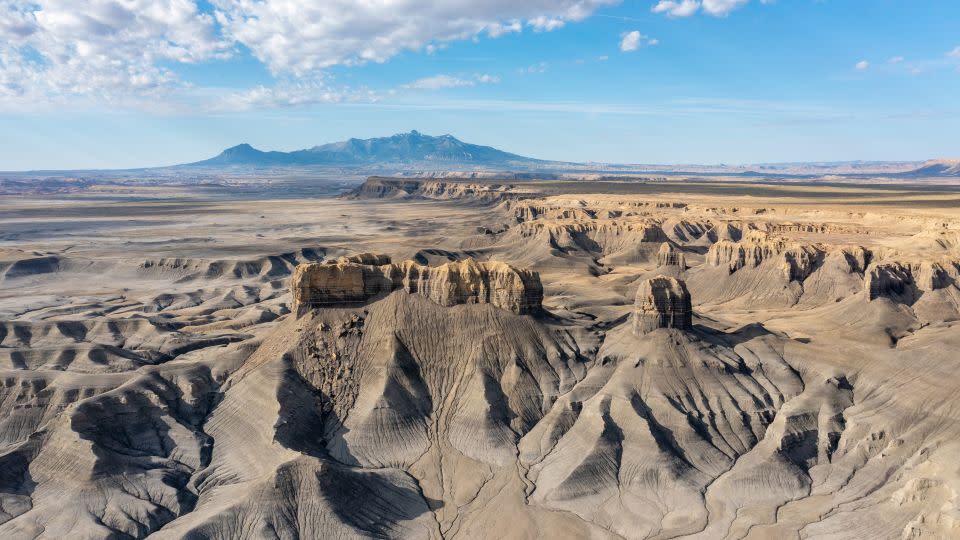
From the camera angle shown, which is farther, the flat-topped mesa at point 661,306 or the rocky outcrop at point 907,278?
the rocky outcrop at point 907,278

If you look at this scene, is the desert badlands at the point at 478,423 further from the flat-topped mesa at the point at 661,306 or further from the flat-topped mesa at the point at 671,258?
the flat-topped mesa at the point at 671,258

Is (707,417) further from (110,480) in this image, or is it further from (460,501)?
(110,480)

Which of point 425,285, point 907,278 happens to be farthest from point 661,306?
point 907,278

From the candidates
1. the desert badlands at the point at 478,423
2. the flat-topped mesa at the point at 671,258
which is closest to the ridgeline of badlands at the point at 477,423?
the desert badlands at the point at 478,423

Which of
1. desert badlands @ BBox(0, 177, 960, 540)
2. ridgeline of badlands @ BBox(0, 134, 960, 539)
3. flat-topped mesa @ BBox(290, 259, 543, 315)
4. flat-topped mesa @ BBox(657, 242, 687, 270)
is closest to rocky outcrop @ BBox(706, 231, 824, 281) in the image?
flat-topped mesa @ BBox(657, 242, 687, 270)

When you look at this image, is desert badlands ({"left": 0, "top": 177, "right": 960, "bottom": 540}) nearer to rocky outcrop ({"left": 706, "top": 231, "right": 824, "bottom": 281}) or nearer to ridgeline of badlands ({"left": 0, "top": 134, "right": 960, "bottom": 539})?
ridgeline of badlands ({"left": 0, "top": 134, "right": 960, "bottom": 539})

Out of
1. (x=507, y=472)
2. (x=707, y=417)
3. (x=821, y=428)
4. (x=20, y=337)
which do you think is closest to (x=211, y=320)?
(x=20, y=337)

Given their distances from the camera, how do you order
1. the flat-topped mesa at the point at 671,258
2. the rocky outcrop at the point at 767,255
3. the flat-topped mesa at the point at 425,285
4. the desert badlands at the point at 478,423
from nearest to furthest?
the desert badlands at the point at 478,423, the flat-topped mesa at the point at 425,285, the rocky outcrop at the point at 767,255, the flat-topped mesa at the point at 671,258
